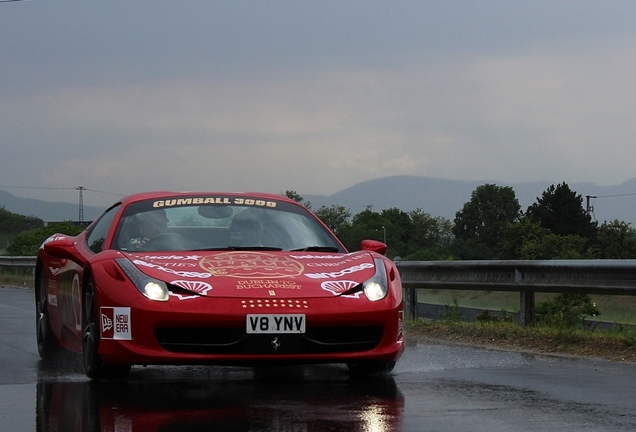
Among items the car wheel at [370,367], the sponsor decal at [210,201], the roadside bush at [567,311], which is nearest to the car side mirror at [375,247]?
the sponsor decal at [210,201]

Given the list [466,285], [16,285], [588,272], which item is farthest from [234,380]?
[16,285]

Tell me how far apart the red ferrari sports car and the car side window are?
0.07 feet

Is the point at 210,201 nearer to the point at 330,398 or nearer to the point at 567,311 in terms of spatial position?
the point at 330,398

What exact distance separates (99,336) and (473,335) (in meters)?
5.19

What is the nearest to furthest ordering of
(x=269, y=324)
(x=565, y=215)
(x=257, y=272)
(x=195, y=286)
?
(x=269, y=324)
(x=195, y=286)
(x=257, y=272)
(x=565, y=215)

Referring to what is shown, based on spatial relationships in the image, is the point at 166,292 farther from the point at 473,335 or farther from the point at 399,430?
the point at 473,335

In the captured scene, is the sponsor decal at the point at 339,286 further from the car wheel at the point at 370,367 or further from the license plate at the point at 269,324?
the car wheel at the point at 370,367

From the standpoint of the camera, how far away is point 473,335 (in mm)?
11328

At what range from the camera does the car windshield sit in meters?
7.74

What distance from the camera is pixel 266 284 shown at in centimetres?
689

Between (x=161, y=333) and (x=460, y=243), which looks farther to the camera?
(x=460, y=243)

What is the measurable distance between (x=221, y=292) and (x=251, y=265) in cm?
50

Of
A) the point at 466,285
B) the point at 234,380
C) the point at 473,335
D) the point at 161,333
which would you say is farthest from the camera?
the point at 466,285

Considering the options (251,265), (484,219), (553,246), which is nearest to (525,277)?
(251,265)
